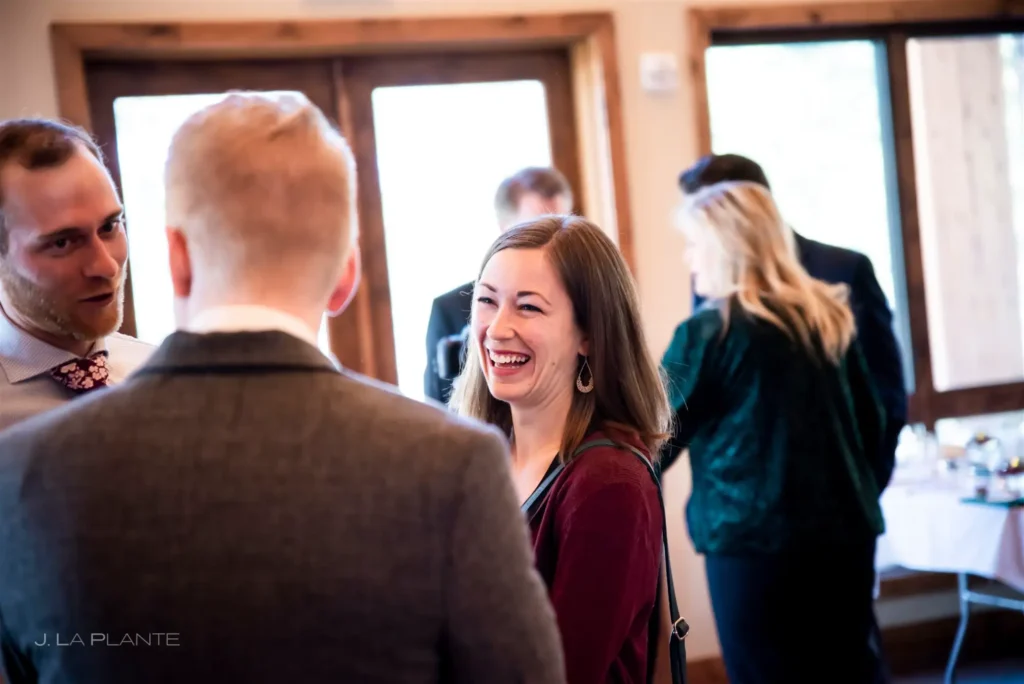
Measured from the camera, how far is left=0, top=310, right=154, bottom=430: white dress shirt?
1498 millimetres

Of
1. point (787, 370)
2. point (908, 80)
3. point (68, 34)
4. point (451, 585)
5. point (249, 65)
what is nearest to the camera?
point (451, 585)

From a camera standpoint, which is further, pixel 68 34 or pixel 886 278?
pixel 886 278

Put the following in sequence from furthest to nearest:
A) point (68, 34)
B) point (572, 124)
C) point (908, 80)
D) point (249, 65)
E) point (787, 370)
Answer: point (908, 80), point (572, 124), point (249, 65), point (68, 34), point (787, 370)

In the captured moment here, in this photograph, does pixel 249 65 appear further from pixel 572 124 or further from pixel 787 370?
pixel 787 370

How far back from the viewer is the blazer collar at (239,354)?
864 millimetres

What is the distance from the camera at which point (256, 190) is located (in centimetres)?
85

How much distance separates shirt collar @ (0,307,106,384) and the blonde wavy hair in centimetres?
143

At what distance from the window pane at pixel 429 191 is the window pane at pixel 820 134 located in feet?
2.98

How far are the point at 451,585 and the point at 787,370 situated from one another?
167 cm

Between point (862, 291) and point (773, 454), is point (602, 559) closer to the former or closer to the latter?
point (773, 454)

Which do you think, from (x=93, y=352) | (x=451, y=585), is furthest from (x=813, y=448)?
(x=451, y=585)

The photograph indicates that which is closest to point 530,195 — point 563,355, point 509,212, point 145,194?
point 509,212

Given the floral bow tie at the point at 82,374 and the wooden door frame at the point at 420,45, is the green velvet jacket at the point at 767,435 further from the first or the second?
the wooden door frame at the point at 420,45

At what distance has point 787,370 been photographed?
238 cm
